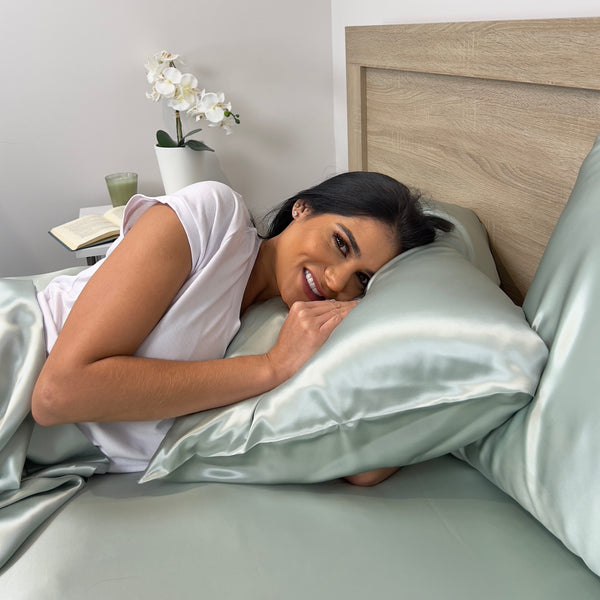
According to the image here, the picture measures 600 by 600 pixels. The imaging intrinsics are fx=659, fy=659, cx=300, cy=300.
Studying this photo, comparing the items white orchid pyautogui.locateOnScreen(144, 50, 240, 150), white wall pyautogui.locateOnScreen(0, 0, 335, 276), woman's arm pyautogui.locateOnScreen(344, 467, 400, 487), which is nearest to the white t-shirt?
woman's arm pyautogui.locateOnScreen(344, 467, 400, 487)

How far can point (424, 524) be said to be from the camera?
0.82 m

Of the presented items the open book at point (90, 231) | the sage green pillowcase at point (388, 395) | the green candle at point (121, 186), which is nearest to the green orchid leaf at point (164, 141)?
the green candle at point (121, 186)

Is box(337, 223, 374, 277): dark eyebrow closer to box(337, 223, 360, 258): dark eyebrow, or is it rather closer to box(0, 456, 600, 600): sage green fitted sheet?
box(337, 223, 360, 258): dark eyebrow

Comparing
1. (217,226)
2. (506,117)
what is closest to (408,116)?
(506,117)

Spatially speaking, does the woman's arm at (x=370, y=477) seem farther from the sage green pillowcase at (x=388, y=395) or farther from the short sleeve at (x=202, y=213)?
the short sleeve at (x=202, y=213)

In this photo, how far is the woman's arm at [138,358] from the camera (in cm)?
93

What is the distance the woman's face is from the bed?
0.24 ft

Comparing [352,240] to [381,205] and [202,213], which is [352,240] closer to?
[381,205]

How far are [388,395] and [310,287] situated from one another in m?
0.39

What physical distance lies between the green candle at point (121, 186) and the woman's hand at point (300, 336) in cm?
125

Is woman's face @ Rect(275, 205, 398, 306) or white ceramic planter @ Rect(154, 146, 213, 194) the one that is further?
white ceramic planter @ Rect(154, 146, 213, 194)

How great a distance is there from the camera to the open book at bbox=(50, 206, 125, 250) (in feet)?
6.01

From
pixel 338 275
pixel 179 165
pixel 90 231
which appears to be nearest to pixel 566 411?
pixel 338 275

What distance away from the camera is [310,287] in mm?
1159
